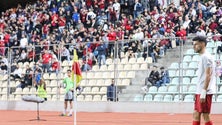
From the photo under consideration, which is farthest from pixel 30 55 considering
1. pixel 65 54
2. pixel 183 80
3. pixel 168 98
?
pixel 183 80

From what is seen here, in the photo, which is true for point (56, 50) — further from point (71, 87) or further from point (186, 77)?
point (186, 77)

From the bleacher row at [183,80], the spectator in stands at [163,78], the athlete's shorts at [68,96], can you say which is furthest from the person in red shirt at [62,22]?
the bleacher row at [183,80]

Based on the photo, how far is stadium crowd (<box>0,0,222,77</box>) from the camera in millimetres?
29016

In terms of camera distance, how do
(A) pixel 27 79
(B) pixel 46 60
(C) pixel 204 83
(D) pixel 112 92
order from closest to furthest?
1. (C) pixel 204 83
2. (D) pixel 112 92
3. (B) pixel 46 60
4. (A) pixel 27 79

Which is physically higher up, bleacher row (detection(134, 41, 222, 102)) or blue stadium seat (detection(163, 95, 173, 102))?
bleacher row (detection(134, 41, 222, 102))

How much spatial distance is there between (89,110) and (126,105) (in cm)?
213

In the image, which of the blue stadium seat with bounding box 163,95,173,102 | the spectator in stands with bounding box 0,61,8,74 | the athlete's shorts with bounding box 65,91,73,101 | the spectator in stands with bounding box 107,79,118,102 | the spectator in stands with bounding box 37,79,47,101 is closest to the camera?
the athlete's shorts with bounding box 65,91,73,101

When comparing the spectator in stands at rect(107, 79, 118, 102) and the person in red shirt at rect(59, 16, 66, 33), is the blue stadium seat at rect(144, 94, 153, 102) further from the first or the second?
the person in red shirt at rect(59, 16, 66, 33)

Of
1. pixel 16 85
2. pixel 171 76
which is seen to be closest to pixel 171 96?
pixel 171 76

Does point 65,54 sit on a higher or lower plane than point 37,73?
higher

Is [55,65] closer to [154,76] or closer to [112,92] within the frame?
[112,92]

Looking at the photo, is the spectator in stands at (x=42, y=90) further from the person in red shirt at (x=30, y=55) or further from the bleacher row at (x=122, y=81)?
the person in red shirt at (x=30, y=55)

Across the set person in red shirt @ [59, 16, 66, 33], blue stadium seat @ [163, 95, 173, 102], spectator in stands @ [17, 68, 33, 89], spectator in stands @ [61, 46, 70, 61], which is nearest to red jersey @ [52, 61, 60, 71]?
spectator in stands @ [61, 46, 70, 61]

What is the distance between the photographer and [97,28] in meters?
35.8
